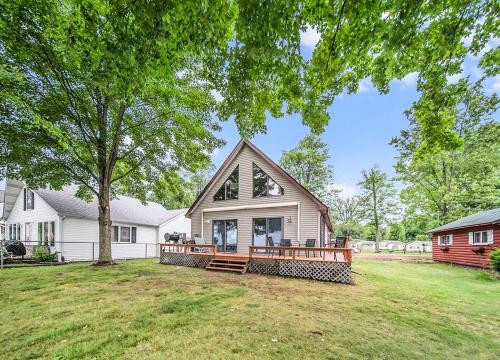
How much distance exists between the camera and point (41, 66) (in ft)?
29.1

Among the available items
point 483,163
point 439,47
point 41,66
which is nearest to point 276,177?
point 439,47

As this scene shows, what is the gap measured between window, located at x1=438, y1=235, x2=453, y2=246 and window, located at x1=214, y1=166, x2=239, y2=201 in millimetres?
16190

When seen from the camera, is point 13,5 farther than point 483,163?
No

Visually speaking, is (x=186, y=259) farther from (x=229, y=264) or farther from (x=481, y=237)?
(x=481, y=237)

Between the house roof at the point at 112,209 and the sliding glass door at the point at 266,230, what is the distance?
24.7 ft

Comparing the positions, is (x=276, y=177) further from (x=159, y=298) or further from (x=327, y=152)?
(x=327, y=152)

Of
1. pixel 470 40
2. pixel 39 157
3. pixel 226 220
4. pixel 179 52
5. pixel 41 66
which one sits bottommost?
pixel 226 220

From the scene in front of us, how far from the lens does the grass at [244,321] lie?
3520 millimetres

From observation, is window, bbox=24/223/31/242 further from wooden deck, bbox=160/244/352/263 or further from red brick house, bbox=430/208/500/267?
red brick house, bbox=430/208/500/267

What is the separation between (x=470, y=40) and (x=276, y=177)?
28.5ft

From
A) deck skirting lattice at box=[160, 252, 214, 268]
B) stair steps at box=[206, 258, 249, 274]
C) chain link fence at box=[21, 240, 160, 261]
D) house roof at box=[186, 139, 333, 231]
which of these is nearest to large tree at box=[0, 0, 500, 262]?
house roof at box=[186, 139, 333, 231]

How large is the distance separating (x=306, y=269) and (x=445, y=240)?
1585 centimetres

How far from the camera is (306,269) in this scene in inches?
368

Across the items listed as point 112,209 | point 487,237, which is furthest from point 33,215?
point 487,237
